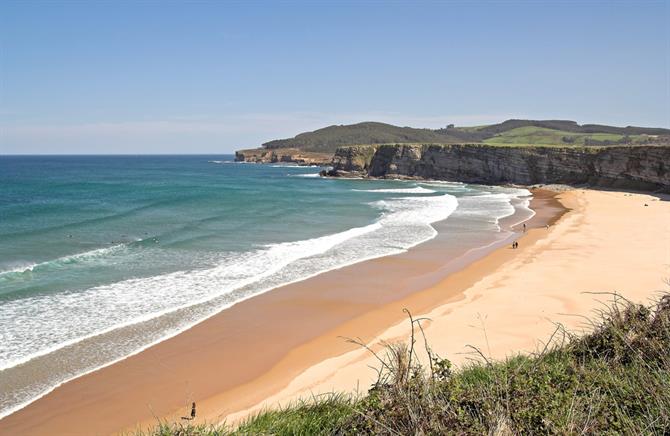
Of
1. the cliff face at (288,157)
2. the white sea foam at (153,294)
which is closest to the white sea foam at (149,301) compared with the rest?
the white sea foam at (153,294)

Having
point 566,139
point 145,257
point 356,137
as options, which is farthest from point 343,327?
point 356,137

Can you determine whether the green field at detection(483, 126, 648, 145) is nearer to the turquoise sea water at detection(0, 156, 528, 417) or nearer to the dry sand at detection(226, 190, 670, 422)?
the turquoise sea water at detection(0, 156, 528, 417)

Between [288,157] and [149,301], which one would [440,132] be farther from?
[149,301]

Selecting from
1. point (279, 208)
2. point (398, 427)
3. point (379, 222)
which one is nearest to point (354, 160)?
point (279, 208)

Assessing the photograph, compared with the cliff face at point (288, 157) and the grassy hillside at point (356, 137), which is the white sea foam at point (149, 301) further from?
the grassy hillside at point (356, 137)

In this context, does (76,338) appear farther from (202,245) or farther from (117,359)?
(202,245)

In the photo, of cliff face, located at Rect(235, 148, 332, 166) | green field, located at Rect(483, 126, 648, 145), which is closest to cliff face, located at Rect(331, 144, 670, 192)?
green field, located at Rect(483, 126, 648, 145)
